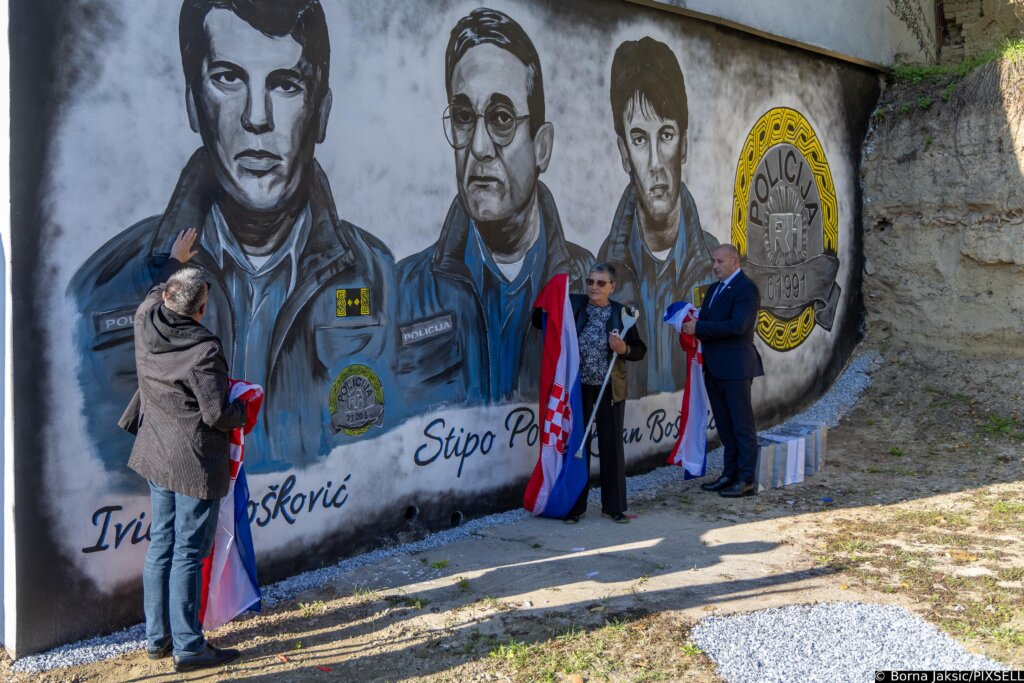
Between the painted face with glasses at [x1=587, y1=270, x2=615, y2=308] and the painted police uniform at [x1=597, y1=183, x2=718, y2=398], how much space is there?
3.98ft

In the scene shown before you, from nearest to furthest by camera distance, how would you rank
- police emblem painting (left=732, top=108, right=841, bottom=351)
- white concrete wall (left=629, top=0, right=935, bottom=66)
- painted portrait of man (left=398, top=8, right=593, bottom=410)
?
painted portrait of man (left=398, top=8, right=593, bottom=410), white concrete wall (left=629, top=0, right=935, bottom=66), police emblem painting (left=732, top=108, right=841, bottom=351)

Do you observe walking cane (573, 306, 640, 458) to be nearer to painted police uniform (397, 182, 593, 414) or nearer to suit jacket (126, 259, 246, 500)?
painted police uniform (397, 182, 593, 414)

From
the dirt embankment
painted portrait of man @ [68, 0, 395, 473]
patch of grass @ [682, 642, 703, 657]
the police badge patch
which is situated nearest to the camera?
patch of grass @ [682, 642, 703, 657]

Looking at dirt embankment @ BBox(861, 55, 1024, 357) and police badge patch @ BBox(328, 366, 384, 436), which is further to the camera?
dirt embankment @ BBox(861, 55, 1024, 357)

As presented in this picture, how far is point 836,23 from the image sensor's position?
1054 cm

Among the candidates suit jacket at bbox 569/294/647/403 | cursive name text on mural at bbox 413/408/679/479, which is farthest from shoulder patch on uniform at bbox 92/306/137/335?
suit jacket at bbox 569/294/647/403

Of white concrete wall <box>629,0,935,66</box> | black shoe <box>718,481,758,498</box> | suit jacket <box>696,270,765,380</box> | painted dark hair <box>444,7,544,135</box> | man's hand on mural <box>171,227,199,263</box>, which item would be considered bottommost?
black shoe <box>718,481,758,498</box>

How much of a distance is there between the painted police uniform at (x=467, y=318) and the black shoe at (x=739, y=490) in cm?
176

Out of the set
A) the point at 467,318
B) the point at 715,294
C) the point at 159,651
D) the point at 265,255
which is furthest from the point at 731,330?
the point at 159,651

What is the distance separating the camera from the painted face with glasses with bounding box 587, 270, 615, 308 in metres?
6.57

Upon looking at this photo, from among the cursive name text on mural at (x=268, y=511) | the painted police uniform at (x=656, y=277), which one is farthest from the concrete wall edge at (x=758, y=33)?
the cursive name text on mural at (x=268, y=511)

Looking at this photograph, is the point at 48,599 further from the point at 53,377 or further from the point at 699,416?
the point at 699,416

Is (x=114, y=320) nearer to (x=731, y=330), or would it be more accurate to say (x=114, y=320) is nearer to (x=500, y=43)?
(x=500, y=43)

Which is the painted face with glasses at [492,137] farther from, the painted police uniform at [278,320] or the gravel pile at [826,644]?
the gravel pile at [826,644]
